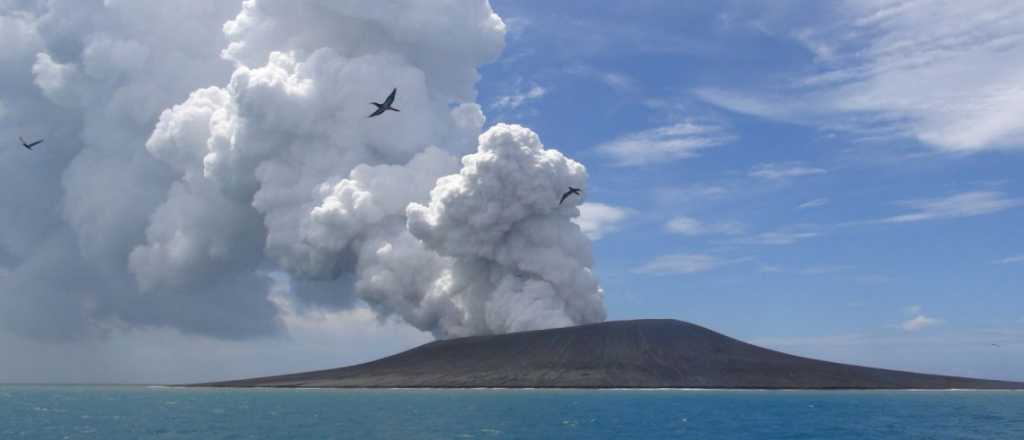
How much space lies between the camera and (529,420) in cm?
9588

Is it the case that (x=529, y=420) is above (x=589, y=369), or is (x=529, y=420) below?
below

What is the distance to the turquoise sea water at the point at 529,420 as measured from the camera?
269 ft

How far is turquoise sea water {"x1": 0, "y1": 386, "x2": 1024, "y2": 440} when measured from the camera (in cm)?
8212

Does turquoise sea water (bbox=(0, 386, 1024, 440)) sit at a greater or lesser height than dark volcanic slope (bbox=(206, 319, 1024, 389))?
lesser

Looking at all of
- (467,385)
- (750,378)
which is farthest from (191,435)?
(750,378)

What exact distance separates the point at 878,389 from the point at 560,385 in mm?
68659

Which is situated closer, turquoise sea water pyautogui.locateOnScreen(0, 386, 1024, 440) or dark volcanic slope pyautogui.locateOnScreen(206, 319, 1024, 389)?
turquoise sea water pyautogui.locateOnScreen(0, 386, 1024, 440)

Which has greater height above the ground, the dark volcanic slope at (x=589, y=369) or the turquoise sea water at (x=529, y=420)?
the dark volcanic slope at (x=589, y=369)

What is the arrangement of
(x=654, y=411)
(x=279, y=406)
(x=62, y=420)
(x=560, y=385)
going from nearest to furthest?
(x=62, y=420)
(x=654, y=411)
(x=279, y=406)
(x=560, y=385)

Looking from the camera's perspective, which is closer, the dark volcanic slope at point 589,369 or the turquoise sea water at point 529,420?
the turquoise sea water at point 529,420

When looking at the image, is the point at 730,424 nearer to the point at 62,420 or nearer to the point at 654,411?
the point at 654,411

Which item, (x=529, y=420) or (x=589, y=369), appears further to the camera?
(x=589, y=369)

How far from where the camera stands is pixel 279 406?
131500 mm

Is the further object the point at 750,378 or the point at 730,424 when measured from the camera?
the point at 750,378
